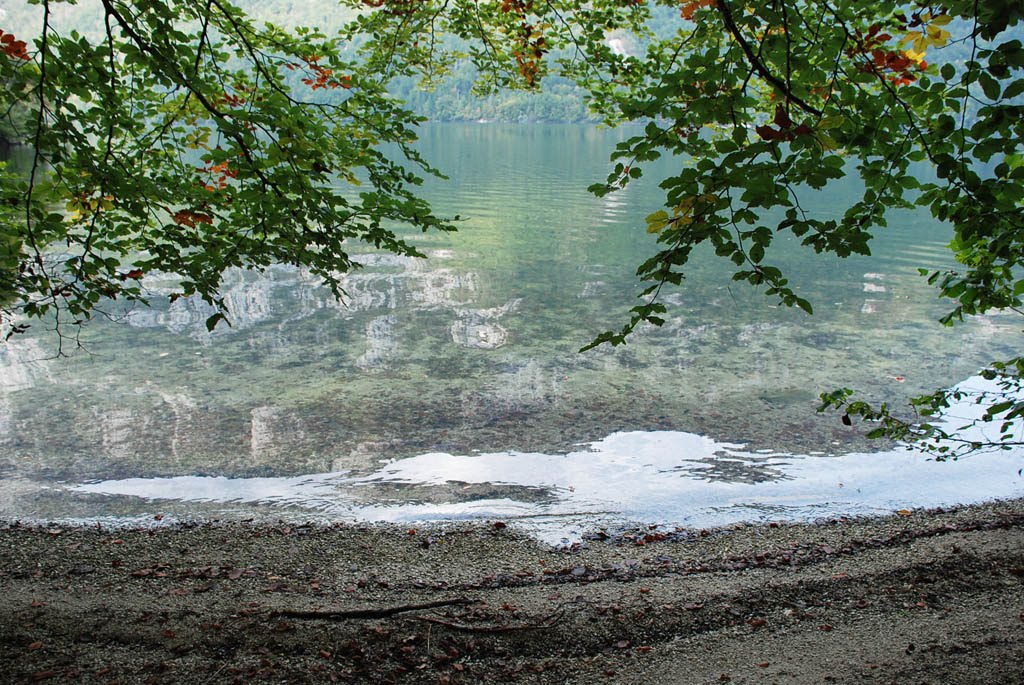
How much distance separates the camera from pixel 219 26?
20.4 ft

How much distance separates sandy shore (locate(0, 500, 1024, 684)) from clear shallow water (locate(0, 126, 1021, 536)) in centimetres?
121

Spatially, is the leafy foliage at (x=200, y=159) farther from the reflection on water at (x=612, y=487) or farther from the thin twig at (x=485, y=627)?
the reflection on water at (x=612, y=487)

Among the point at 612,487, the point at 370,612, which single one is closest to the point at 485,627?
the point at 370,612

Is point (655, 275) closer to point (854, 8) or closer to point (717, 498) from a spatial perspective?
point (854, 8)

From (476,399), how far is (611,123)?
4967 mm

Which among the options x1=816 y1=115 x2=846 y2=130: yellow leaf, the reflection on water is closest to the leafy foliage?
x1=816 y1=115 x2=846 y2=130: yellow leaf

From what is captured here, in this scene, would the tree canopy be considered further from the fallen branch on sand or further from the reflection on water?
the reflection on water

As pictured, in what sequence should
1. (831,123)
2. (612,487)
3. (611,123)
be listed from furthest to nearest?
(612,487) < (611,123) < (831,123)

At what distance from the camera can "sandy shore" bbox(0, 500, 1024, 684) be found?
4.11 metres

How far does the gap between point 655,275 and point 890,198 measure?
1.27 meters

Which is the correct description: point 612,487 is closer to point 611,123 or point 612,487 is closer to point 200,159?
point 611,123

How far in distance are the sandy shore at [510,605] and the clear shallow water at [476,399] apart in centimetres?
121

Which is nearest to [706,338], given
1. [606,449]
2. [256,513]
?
[606,449]

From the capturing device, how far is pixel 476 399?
11.4 m
